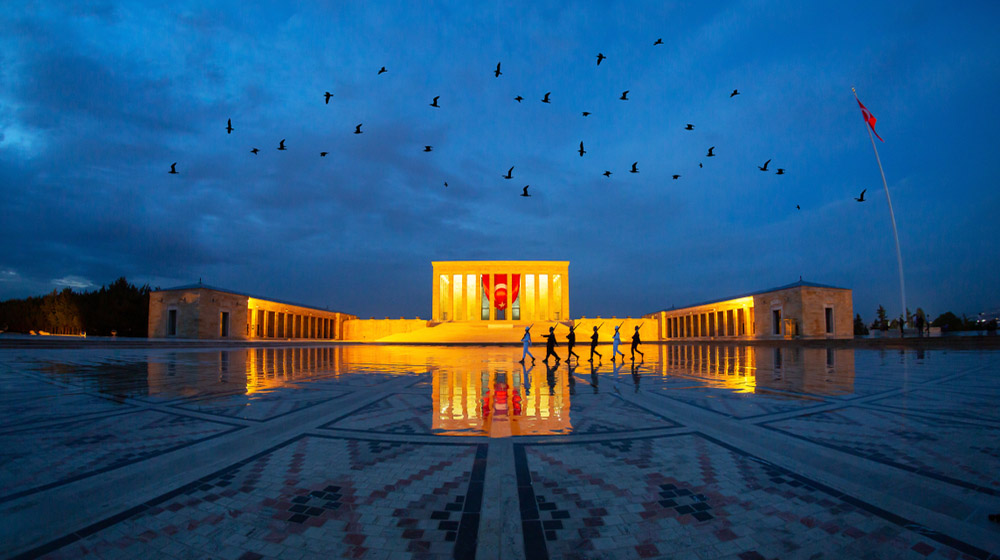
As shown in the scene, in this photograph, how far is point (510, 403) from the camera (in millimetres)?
7137

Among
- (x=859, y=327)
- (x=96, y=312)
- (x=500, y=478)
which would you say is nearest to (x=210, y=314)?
(x=96, y=312)

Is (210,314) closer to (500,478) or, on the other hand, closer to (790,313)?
(500,478)

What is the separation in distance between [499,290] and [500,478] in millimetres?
58100

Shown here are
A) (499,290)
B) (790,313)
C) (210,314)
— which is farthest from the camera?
(499,290)

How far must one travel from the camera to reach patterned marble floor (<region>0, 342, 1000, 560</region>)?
8.41ft

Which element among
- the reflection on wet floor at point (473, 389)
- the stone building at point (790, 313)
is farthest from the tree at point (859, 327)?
the reflection on wet floor at point (473, 389)

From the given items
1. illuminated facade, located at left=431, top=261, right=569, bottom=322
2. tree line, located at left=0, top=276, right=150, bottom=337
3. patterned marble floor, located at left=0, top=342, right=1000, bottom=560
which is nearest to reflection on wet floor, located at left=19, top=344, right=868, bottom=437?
patterned marble floor, located at left=0, top=342, right=1000, bottom=560

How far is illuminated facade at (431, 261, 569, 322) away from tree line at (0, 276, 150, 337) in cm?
4004

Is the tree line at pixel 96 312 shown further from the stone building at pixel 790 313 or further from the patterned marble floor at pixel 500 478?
the stone building at pixel 790 313

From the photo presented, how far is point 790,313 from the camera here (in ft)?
141

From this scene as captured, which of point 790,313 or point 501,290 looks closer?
point 790,313

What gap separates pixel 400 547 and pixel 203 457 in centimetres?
281

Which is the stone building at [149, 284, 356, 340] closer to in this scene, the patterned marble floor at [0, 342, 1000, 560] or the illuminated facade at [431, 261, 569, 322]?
the illuminated facade at [431, 261, 569, 322]

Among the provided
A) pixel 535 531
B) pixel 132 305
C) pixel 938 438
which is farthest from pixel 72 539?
pixel 132 305
